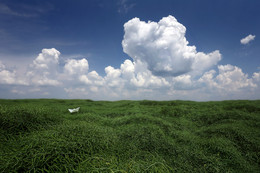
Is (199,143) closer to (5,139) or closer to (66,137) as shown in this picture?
(66,137)

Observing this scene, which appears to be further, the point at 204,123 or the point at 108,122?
the point at 204,123

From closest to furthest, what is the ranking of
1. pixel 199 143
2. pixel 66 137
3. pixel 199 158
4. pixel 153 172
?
1. pixel 153 172
2. pixel 66 137
3. pixel 199 158
4. pixel 199 143

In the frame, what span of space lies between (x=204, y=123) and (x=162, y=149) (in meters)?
6.84

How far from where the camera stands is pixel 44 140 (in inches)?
112

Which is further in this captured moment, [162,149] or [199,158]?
[162,149]

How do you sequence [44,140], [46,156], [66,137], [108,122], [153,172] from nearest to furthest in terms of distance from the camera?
1. [153,172]
2. [46,156]
3. [44,140]
4. [66,137]
5. [108,122]

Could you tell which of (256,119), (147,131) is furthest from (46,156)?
(256,119)

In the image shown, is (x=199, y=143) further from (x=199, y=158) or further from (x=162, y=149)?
(x=162, y=149)

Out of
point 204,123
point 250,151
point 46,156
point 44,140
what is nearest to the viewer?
point 46,156

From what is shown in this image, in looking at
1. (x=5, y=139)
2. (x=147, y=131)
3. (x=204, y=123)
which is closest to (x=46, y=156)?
(x=5, y=139)

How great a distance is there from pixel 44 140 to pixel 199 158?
4917mm

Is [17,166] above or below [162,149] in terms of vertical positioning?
above

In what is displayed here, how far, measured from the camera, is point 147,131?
6.39 metres

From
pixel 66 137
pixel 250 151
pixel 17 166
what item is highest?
pixel 66 137
